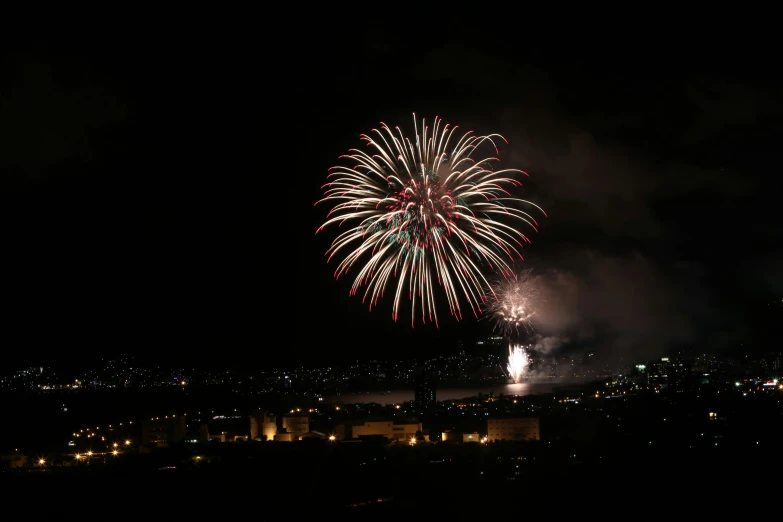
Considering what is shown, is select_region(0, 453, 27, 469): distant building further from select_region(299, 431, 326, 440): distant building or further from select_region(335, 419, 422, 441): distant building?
select_region(335, 419, 422, 441): distant building

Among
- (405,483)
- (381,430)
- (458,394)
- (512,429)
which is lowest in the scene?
(405,483)

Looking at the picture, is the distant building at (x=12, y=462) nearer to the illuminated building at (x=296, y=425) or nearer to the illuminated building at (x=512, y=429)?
the illuminated building at (x=296, y=425)

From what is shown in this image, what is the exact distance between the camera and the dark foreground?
58.4 ft

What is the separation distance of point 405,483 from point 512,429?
39.3 ft

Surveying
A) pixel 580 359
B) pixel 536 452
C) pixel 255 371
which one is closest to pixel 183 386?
pixel 255 371

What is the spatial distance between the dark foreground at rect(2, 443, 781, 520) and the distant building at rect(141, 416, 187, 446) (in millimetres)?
5416

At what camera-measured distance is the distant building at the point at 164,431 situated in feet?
111

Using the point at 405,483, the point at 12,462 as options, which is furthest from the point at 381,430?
the point at 12,462

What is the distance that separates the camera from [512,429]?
3238cm

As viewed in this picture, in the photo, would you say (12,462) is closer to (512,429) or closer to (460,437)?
(460,437)

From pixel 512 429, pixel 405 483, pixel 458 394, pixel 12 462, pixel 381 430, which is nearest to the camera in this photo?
pixel 405 483

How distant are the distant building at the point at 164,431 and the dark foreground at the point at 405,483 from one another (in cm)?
542

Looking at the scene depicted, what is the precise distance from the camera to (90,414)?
214 feet

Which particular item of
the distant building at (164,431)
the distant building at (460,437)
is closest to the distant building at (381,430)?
the distant building at (460,437)
